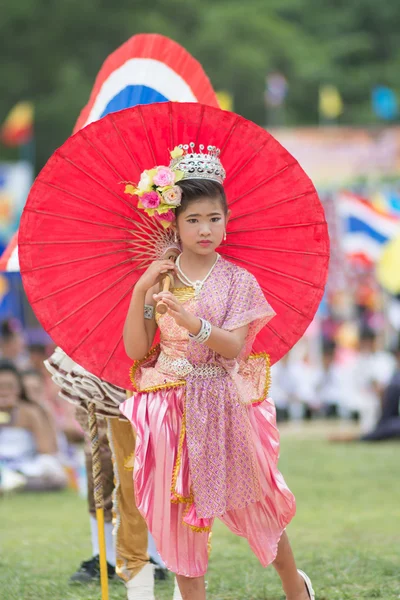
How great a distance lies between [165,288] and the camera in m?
3.95

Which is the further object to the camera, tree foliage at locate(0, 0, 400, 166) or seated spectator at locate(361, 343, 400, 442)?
tree foliage at locate(0, 0, 400, 166)

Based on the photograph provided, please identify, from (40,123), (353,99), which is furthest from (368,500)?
(353,99)

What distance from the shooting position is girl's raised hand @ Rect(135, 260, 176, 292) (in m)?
3.95

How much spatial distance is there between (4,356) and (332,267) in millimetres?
10215

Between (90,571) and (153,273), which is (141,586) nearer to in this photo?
(90,571)

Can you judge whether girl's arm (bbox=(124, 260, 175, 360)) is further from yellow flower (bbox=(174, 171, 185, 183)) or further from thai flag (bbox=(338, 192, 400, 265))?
thai flag (bbox=(338, 192, 400, 265))

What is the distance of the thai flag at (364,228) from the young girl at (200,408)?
1330 centimetres

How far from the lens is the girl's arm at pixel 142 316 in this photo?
3.95 metres

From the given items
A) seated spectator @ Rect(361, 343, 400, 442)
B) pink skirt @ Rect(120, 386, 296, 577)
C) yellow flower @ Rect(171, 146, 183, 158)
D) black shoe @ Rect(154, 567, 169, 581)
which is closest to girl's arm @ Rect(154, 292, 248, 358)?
pink skirt @ Rect(120, 386, 296, 577)

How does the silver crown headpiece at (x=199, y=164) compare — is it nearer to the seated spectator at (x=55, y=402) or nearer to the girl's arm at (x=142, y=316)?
the girl's arm at (x=142, y=316)

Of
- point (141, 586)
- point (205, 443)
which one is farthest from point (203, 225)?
point (141, 586)

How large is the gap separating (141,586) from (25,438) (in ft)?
18.3

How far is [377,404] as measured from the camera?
15266 millimetres

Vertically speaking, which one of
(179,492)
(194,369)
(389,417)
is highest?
(194,369)
